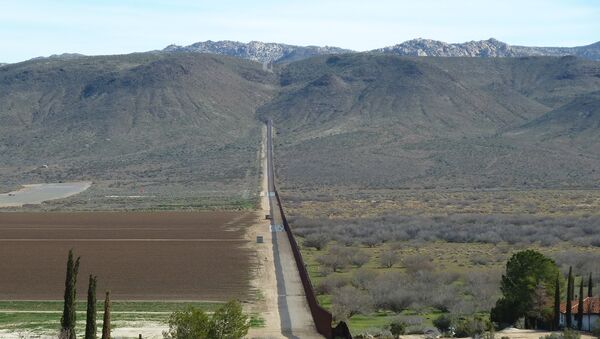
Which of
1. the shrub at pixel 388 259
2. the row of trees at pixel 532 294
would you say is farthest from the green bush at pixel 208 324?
the shrub at pixel 388 259

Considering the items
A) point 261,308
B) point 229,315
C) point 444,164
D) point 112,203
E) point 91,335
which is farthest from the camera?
point 444,164

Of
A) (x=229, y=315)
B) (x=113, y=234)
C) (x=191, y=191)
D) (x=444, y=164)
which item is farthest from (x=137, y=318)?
(x=444, y=164)

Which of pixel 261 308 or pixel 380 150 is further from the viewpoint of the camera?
pixel 380 150

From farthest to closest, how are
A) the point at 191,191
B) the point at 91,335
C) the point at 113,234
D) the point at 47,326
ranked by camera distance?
the point at 191,191 < the point at 113,234 < the point at 47,326 < the point at 91,335

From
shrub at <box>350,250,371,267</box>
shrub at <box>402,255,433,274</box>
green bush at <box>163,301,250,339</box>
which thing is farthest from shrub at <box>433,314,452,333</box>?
shrub at <box>350,250,371,267</box>

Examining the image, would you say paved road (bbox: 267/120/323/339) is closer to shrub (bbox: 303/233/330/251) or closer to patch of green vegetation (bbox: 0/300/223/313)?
shrub (bbox: 303/233/330/251)

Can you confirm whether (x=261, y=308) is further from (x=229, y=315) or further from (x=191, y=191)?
(x=191, y=191)

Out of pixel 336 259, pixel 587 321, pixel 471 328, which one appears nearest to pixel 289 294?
pixel 336 259
